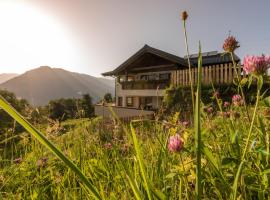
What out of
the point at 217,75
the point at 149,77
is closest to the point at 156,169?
the point at 217,75

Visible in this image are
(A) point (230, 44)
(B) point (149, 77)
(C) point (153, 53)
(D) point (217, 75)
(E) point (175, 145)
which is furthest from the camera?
(B) point (149, 77)

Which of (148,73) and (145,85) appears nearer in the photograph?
(145,85)

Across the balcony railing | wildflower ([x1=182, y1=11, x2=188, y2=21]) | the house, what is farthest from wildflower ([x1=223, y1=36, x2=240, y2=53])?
the balcony railing

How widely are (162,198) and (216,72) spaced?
13.8 meters

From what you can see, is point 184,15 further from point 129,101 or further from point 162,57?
point 129,101

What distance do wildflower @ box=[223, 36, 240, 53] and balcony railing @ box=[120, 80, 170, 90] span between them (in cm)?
1781

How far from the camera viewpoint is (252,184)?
3.63 ft

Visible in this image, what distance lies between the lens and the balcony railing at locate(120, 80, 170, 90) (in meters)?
19.8

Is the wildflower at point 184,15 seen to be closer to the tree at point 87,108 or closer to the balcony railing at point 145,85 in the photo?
the tree at point 87,108

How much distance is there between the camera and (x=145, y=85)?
2230cm

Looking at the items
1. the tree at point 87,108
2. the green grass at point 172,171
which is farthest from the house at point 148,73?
the green grass at point 172,171

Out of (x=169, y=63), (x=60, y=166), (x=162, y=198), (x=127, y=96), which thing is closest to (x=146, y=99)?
(x=127, y=96)

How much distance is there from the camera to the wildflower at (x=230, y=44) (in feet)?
4.64

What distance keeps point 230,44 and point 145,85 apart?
20.9m
